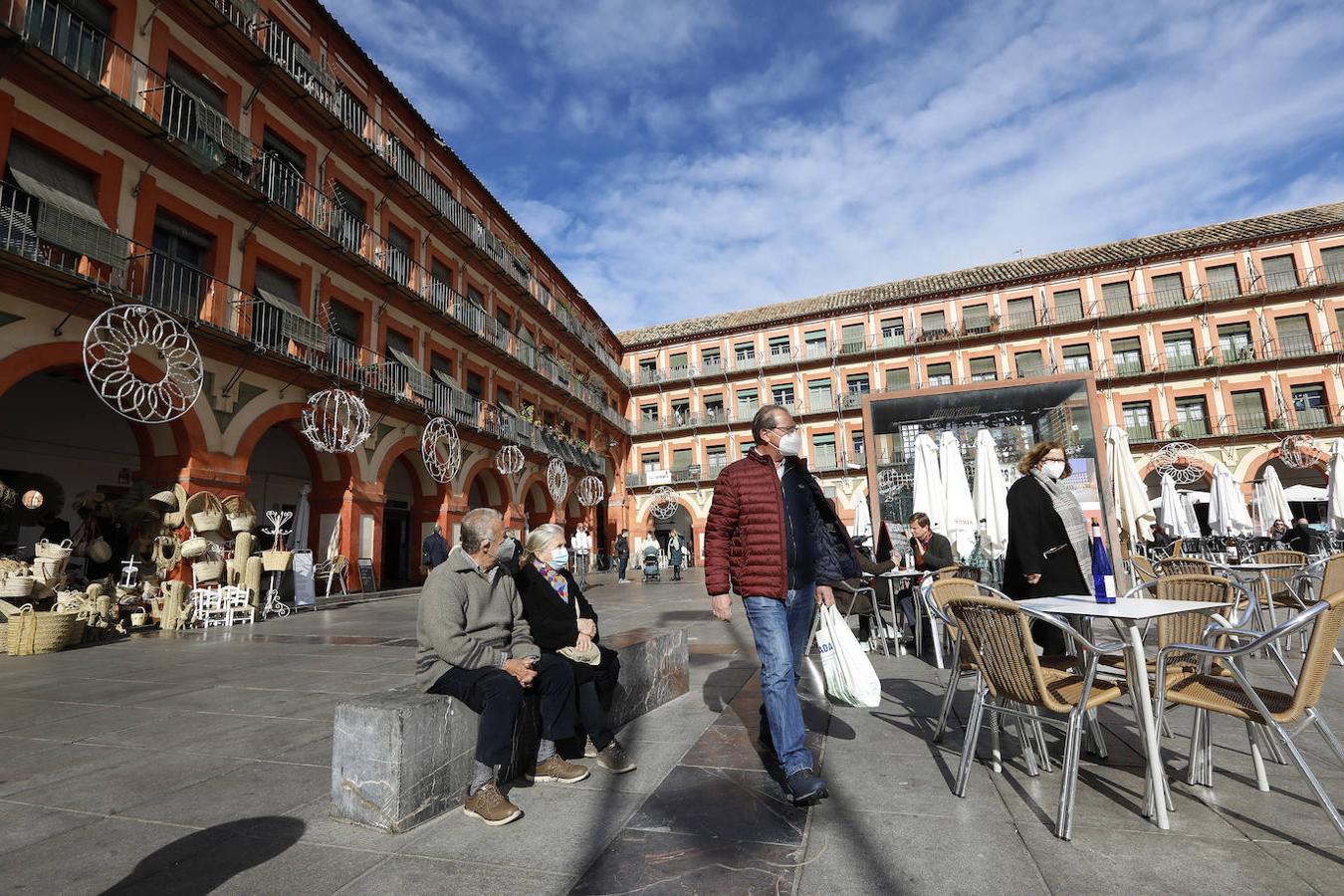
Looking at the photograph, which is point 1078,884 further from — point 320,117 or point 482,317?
point 482,317

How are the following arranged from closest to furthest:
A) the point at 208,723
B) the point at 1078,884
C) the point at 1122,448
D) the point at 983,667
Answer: the point at 1078,884, the point at 983,667, the point at 208,723, the point at 1122,448

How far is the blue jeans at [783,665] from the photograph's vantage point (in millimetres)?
2848

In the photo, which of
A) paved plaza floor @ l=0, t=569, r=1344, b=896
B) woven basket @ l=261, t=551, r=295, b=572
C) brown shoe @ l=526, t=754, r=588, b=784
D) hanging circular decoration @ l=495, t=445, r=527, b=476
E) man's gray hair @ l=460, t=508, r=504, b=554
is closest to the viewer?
paved plaza floor @ l=0, t=569, r=1344, b=896

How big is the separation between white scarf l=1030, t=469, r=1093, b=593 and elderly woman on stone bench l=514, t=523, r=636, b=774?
2.86 meters

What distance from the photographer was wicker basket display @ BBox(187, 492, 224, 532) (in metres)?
10.4

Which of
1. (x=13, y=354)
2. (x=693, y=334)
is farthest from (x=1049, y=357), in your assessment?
(x=13, y=354)

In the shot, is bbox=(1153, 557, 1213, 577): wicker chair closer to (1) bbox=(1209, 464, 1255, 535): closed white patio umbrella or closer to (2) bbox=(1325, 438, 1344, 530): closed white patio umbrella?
(2) bbox=(1325, 438, 1344, 530): closed white patio umbrella

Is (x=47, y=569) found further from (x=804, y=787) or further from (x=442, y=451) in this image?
(x=442, y=451)

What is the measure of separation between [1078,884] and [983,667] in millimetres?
952

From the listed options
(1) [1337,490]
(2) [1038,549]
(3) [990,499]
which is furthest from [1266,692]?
(1) [1337,490]

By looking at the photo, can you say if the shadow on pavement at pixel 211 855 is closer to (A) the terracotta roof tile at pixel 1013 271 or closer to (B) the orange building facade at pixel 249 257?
(B) the orange building facade at pixel 249 257

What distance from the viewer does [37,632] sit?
7.06 m

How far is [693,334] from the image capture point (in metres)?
35.6

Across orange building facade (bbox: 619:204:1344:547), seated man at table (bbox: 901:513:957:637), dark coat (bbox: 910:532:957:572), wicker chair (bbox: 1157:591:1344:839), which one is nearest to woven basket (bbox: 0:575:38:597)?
seated man at table (bbox: 901:513:957:637)
